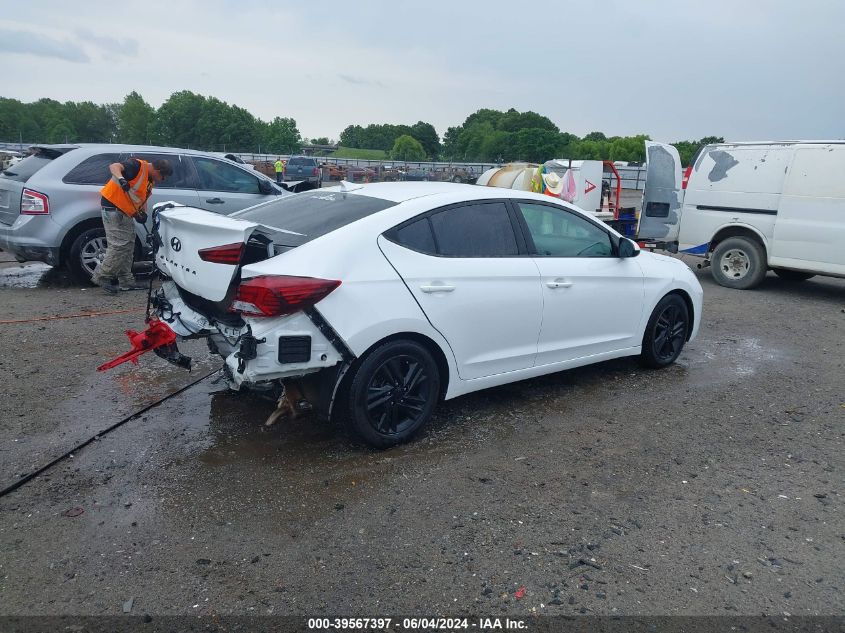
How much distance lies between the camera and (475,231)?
4.43 metres

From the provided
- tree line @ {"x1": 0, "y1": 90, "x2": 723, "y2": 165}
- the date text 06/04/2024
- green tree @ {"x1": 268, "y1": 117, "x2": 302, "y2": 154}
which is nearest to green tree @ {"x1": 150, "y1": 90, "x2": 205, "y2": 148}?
tree line @ {"x1": 0, "y1": 90, "x2": 723, "y2": 165}

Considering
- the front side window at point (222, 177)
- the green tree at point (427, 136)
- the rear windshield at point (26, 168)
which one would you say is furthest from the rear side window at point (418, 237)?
the green tree at point (427, 136)

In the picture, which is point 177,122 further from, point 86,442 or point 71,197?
point 86,442

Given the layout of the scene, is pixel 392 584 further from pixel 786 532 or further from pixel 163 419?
pixel 163 419

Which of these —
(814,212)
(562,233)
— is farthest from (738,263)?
(562,233)

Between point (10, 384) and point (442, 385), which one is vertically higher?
point (442, 385)

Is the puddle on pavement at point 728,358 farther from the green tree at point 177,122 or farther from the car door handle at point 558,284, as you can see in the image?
the green tree at point 177,122

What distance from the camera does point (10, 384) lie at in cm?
496

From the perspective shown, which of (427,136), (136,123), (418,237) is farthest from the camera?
(427,136)

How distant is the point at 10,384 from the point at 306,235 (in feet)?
9.20

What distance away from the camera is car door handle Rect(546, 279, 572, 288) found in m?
4.67

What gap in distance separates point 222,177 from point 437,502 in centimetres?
686

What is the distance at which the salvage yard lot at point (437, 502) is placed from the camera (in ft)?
9.26

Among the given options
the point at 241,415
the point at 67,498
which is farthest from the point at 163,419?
the point at 67,498
